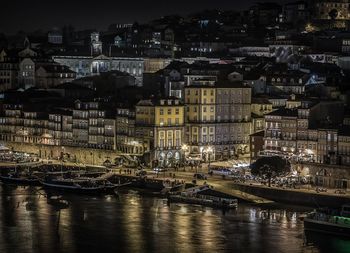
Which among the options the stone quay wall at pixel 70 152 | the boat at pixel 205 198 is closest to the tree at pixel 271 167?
the boat at pixel 205 198

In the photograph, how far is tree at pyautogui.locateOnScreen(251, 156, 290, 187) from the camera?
1794 inches

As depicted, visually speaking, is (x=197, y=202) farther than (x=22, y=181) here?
No

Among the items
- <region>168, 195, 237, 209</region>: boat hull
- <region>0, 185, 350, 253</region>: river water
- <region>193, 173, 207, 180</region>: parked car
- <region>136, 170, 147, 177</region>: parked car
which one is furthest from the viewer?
<region>136, 170, 147, 177</region>: parked car

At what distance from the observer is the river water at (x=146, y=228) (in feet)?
118

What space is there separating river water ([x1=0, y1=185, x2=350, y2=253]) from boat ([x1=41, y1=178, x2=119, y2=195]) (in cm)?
171

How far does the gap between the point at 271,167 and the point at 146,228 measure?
28.3 feet

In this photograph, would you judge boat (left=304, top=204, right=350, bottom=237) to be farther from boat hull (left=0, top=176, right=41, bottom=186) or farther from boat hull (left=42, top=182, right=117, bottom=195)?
boat hull (left=0, top=176, right=41, bottom=186)

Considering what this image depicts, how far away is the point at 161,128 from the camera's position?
52281mm

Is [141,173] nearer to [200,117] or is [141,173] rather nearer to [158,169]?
[158,169]

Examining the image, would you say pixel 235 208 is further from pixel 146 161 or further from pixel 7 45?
pixel 7 45

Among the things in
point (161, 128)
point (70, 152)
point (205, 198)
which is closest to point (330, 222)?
point (205, 198)

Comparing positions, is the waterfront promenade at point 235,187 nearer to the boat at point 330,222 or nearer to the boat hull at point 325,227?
the boat at point 330,222

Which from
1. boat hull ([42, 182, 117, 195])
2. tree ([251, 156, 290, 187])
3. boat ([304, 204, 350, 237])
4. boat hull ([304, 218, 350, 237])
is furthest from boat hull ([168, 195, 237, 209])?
boat hull ([304, 218, 350, 237])

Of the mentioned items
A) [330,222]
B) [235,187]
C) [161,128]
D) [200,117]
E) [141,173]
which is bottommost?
[330,222]
